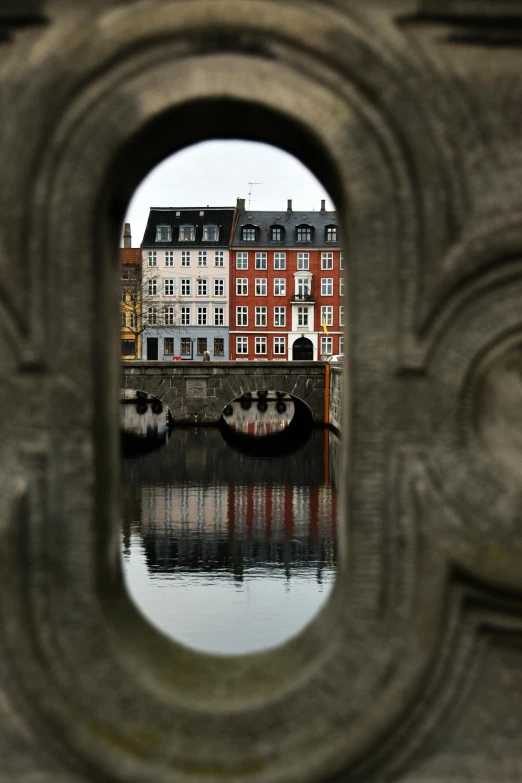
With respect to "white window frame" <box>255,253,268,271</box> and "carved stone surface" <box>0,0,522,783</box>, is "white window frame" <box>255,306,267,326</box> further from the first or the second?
"carved stone surface" <box>0,0,522,783</box>

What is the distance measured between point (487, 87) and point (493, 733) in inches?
91.9

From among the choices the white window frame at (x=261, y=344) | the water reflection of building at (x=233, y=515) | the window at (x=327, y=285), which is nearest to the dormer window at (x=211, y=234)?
the white window frame at (x=261, y=344)

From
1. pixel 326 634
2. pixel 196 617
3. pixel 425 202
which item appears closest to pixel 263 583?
pixel 196 617

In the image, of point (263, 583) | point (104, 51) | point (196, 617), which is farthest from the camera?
point (263, 583)

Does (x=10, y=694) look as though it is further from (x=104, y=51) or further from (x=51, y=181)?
(x=104, y=51)

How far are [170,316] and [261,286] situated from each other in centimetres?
551

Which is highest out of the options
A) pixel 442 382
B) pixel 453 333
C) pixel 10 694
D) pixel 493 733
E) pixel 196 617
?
pixel 453 333

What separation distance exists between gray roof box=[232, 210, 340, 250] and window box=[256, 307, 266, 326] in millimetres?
3621

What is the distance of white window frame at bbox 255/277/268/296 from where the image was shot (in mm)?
42719

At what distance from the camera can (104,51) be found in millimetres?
2609

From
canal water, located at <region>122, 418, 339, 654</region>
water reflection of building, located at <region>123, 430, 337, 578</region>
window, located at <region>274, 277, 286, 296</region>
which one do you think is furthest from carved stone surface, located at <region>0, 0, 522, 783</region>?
window, located at <region>274, 277, 286, 296</region>

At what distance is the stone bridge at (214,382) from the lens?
25625mm

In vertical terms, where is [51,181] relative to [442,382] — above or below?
above

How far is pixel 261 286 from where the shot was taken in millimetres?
42750
